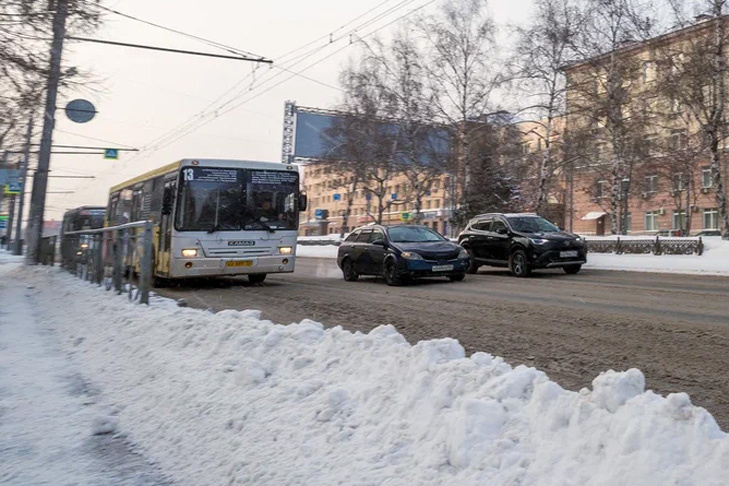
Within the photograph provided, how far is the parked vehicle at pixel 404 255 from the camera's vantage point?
13773mm

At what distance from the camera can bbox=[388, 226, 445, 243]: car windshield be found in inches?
572

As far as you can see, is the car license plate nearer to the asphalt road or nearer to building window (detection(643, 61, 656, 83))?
the asphalt road

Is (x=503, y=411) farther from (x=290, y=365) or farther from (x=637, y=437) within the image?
(x=290, y=365)

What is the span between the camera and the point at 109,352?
21.0ft

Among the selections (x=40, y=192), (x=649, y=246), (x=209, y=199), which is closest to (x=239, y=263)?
(x=209, y=199)

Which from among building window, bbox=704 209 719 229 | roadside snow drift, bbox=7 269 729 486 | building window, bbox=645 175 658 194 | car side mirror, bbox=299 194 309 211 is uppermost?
building window, bbox=645 175 658 194

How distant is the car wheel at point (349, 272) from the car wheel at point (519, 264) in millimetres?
4358

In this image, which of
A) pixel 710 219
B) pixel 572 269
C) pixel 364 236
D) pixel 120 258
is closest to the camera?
pixel 120 258

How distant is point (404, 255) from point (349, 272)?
2.60 m

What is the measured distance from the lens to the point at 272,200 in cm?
1367

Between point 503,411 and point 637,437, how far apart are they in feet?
2.17

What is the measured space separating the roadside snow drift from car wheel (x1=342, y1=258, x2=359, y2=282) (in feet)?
33.4

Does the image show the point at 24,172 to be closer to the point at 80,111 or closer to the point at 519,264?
the point at 80,111

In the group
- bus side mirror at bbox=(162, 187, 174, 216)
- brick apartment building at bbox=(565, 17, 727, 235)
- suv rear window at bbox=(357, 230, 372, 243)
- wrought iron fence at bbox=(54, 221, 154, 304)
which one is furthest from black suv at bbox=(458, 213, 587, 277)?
brick apartment building at bbox=(565, 17, 727, 235)
